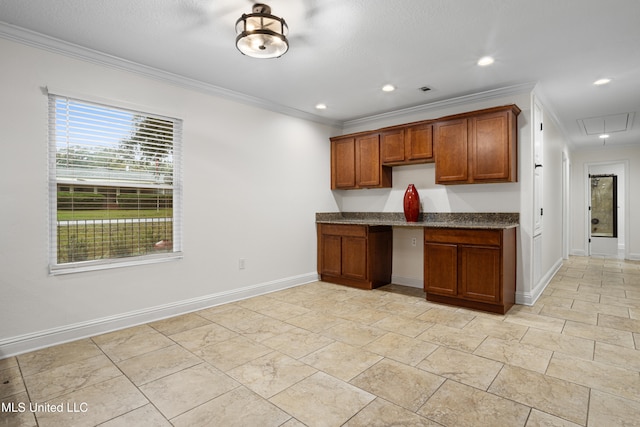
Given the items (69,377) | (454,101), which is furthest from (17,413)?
(454,101)

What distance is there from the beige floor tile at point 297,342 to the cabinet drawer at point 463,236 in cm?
183

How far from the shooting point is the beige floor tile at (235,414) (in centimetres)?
179

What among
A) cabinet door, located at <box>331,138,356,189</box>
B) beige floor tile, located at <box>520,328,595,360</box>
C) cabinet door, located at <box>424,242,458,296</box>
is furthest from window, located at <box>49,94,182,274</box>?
beige floor tile, located at <box>520,328,595,360</box>

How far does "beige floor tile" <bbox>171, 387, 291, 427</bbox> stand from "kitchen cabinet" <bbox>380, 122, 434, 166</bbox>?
3.53m

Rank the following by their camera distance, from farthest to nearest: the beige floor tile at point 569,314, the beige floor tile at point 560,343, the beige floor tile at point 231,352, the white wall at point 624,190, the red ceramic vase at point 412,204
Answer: the white wall at point 624,190
the red ceramic vase at point 412,204
the beige floor tile at point 569,314
the beige floor tile at point 560,343
the beige floor tile at point 231,352

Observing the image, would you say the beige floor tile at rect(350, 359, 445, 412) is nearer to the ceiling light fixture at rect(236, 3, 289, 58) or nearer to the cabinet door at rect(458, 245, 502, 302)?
the cabinet door at rect(458, 245, 502, 302)

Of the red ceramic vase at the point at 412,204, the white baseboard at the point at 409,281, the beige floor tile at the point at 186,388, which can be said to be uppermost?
the red ceramic vase at the point at 412,204

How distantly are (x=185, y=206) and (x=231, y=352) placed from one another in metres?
1.70

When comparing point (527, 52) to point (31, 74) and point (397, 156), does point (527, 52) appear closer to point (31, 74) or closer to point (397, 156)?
point (397, 156)

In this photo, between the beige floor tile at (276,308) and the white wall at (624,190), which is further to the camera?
the white wall at (624,190)

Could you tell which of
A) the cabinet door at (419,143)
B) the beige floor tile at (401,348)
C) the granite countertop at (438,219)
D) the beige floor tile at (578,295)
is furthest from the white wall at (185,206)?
the beige floor tile at (578,295)

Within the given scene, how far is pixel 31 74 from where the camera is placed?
8.98 feet

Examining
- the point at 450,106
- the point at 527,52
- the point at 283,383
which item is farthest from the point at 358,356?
the point at 450,106

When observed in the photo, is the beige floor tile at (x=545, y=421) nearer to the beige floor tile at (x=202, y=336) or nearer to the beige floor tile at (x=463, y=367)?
the beige floor tile at (x=463, y=367)
